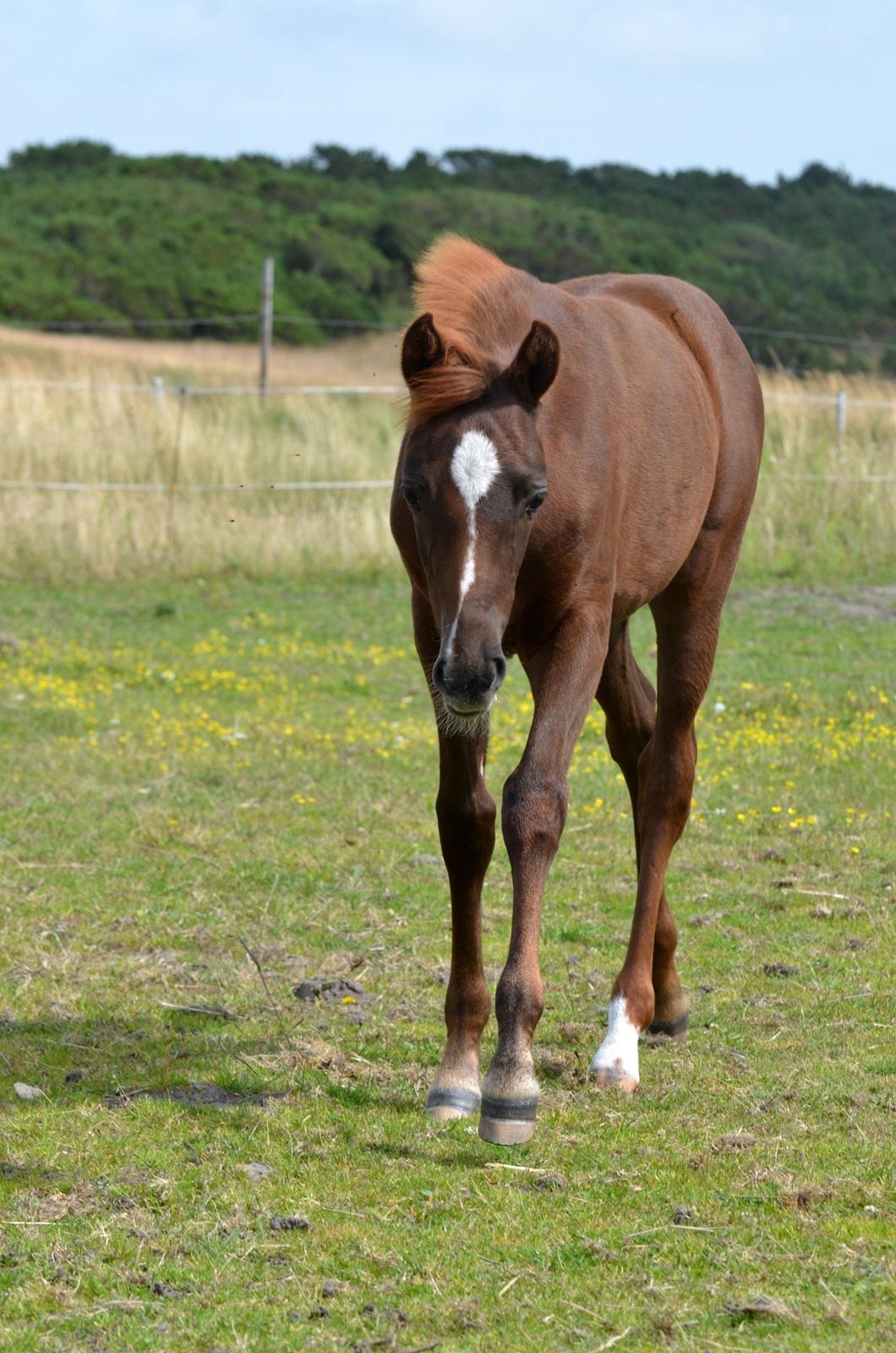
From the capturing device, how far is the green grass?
10.0 feet

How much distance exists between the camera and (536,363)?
3.78m

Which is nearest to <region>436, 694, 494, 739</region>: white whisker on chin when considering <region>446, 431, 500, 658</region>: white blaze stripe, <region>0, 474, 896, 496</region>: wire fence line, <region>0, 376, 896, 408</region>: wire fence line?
<region>446, 431, 500, 658</region>: white blaze stripe

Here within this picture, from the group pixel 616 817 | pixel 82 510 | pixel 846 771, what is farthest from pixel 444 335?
pixel 82 510

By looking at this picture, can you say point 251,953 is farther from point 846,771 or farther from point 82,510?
point 82,510

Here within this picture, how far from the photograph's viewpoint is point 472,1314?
9.70ft

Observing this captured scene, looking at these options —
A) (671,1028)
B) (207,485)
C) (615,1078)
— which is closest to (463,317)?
(615,1078)

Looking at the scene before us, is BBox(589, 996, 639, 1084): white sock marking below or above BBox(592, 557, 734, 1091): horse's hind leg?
below

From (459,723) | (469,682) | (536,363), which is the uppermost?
(536,363)

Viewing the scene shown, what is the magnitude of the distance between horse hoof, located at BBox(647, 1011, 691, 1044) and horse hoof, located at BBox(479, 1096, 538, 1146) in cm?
127

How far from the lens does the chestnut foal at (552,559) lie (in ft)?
11.9

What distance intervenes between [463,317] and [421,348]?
0.25m

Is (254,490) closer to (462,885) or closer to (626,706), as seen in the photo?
(626,706)

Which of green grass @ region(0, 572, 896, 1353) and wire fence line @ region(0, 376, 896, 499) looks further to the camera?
wire fence line @ region(0, 376, 896, 499)

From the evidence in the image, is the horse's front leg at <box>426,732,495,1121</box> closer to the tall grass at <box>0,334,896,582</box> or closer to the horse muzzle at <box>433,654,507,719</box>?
the horse muzzle at <box>433,654,507,719</box>
